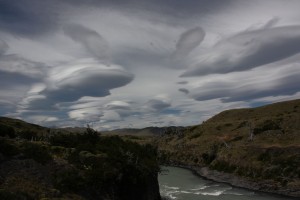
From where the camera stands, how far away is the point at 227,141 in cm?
11925

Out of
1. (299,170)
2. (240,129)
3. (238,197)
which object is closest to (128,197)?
(238,197)

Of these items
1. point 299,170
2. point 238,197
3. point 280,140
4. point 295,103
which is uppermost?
point 295,103

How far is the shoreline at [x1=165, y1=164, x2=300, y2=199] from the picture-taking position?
75.7 meters

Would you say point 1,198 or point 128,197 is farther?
point 128,197

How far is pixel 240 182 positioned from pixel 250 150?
15024 mm

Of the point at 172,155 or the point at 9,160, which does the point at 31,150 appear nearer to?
the point at 9,160

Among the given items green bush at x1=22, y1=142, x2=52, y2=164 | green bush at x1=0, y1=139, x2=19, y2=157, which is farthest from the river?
green bush at x1=0, y1=139, x2=19, y2=157

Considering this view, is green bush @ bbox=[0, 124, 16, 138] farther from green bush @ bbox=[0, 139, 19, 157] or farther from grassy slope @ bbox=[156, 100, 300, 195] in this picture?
grassy slope @ bbox=[156, 100, 300, 195]

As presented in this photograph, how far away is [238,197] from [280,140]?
3774cm

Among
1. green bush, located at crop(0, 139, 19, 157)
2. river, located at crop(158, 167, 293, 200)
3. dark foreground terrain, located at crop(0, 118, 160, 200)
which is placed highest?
green bush, located at crop(0, 139, 19, 157)

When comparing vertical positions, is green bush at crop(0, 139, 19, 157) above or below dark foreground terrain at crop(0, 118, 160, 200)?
above

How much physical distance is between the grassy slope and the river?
23.1 feet

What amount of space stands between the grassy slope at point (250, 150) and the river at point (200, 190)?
7046 millimetres

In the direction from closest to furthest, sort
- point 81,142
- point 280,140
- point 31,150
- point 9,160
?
point 9,160 → point 31,150 → point 81,142 → point 280,140
